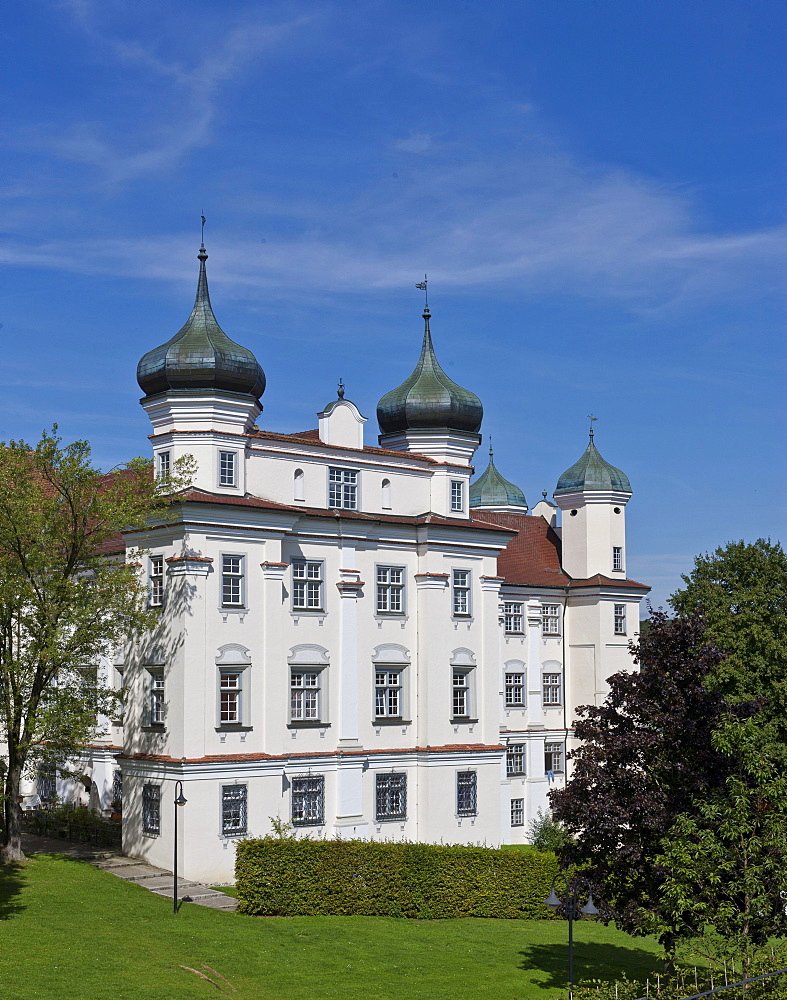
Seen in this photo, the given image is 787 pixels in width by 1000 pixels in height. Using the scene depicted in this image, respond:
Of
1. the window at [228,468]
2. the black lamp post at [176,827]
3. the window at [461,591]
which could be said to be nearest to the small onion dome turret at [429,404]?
the window at [461,591]

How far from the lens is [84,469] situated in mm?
35344

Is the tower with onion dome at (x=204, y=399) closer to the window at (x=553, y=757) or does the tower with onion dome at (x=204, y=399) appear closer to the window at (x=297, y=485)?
the window at (x=297, y=485)

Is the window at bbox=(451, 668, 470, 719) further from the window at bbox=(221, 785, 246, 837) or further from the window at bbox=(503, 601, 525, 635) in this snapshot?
the window at bbox=(503, 601, 525, 635)

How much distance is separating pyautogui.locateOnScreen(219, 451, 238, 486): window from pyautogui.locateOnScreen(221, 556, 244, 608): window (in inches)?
108

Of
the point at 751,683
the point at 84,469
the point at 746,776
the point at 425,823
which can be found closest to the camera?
the point at 746,776

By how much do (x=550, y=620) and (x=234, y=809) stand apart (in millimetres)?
24356

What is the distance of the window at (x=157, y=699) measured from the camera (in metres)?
39.1

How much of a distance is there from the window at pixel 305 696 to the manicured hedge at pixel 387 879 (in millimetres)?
6167

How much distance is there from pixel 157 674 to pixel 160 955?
12969mm

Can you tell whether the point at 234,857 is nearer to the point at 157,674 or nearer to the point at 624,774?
the point at 157,674

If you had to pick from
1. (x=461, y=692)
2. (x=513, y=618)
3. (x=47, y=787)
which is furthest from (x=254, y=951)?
(x=513, y=618)

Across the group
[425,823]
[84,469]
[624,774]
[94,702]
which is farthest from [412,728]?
[624,774]

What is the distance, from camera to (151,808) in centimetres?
3856

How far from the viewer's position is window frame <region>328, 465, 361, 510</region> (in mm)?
43656
